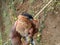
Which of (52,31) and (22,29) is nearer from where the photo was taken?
(22,29)

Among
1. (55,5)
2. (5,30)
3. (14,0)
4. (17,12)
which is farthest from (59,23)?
(5,30)

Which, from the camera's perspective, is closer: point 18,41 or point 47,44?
point 18,41

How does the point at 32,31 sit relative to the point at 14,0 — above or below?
above

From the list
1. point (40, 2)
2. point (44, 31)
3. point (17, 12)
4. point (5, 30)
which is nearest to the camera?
point (44, 31)

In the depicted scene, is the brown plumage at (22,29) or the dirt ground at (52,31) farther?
the dirt ground at (52,31)

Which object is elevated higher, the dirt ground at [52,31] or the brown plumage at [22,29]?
the brown plumage at [22,29]

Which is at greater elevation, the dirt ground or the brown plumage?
the brown plumage

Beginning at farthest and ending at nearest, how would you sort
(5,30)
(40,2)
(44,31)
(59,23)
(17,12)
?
1. (5,30)
2. (17,12)
3. (40,2)
4. (44,31)
5. (59,23)

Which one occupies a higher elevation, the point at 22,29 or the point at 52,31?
the point at 22,29

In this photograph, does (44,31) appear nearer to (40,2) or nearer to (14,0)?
(40,2)

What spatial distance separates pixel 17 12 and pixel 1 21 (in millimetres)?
1566

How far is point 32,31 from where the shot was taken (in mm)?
2984

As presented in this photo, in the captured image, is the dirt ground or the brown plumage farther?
the dirt ground

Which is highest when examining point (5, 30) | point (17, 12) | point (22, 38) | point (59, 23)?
point (22, 38)
